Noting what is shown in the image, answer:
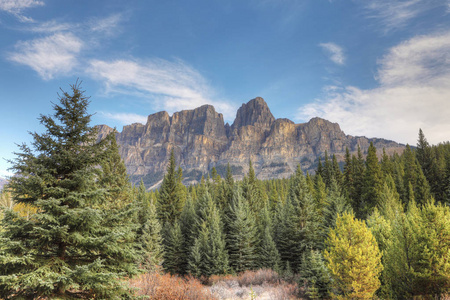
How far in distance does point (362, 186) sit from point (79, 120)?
46.5m

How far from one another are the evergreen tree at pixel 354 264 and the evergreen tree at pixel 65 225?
9.93 m

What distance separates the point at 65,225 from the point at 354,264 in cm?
1213

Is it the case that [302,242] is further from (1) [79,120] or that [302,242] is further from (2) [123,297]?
(1) [79,120]

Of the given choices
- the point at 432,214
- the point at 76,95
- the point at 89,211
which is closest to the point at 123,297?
the point at 89,211

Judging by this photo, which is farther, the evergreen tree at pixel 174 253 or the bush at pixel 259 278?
the evergreen tree at pixel 174 253

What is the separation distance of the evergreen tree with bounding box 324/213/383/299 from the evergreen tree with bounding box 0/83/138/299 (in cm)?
993

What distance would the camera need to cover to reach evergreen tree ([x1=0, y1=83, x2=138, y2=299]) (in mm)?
6270

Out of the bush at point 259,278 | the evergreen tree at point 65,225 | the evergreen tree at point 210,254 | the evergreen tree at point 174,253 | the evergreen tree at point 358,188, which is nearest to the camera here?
the evergreen tree at point 65,225

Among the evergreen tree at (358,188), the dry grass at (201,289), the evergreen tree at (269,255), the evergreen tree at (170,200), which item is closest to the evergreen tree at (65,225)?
the dry grass at (201,289)

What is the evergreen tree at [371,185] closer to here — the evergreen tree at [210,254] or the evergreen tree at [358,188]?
the evergreen tree at [358,188]

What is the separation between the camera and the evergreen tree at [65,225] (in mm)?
6270

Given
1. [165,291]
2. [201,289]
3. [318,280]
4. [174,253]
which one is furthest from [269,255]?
[165,291]

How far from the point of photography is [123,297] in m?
7.30

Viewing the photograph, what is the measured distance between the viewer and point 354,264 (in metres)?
11.3
